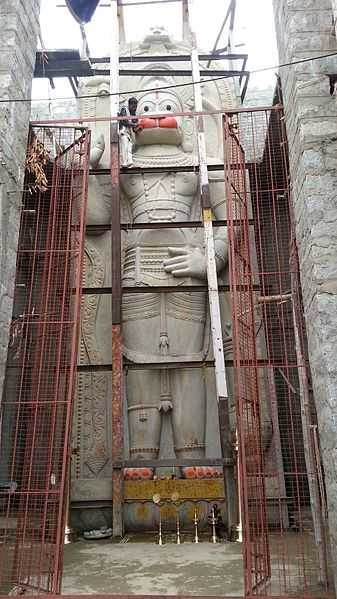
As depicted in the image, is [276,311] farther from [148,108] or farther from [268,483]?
[148,108]

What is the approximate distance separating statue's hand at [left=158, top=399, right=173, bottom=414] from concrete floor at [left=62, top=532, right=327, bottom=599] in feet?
6.21

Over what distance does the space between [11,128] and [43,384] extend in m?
3.75

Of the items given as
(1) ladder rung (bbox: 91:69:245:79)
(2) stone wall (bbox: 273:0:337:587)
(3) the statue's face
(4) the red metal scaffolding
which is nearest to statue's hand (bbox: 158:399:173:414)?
(4) the red metal scaffolding

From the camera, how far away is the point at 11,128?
5.84 metres

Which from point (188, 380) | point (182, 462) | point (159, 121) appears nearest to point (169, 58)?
point (159, 121)

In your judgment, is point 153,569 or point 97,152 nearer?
point 153,569

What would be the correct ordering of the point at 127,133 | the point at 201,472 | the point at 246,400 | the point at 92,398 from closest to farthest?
the point at 246,400 < the point at 201,472 < the point at 92,398 < the point at 127,133

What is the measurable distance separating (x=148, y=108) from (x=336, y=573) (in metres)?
7.85

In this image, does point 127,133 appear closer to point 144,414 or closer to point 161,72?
point 161,72

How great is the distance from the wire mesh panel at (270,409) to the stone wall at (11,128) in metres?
2.15

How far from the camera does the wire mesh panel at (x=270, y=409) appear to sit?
5082mm

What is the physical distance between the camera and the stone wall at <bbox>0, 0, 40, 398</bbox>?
18.2 ft

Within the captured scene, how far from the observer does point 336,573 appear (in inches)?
171

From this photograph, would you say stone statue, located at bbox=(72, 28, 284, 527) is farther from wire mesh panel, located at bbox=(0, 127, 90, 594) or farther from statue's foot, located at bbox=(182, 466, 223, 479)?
wire mesh panel, located at bbox=(0, 127, 90, 594)
